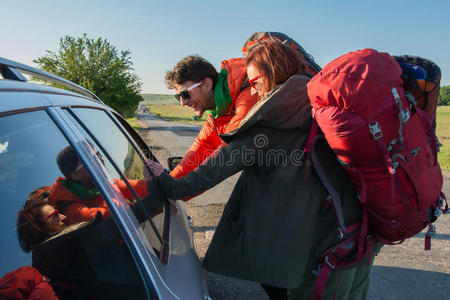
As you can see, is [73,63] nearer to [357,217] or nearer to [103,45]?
[103,45]

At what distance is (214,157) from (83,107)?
65 centimetres

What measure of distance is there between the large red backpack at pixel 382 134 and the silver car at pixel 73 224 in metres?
0.84

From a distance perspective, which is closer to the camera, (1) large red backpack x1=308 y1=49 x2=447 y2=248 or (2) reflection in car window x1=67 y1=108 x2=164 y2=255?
(1) large red backpack x1=308 y1=49 x2=447 y2=248

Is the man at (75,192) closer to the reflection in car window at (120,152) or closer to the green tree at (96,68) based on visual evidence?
the reflection in car window at (120,152)

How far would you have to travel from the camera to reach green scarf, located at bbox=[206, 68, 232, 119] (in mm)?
2076

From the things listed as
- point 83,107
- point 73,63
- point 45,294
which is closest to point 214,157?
point 83,107

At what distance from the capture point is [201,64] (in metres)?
2.19

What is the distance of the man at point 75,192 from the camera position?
99 centimetres

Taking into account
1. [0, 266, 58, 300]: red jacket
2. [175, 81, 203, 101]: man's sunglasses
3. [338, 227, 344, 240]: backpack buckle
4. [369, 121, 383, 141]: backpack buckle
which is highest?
[175, 81, 203, 101]: man's sunglasses

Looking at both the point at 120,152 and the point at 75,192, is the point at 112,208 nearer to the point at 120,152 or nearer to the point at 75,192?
the point at 75,192

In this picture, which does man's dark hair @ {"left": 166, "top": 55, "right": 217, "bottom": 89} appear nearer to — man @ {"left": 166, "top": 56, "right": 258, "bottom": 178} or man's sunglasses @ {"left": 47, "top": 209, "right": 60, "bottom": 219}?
man @ {"left": 166, "top": 56, "right": 258, "bottom": 178}

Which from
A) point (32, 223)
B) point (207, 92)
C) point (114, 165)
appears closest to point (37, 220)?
point (32, 223)

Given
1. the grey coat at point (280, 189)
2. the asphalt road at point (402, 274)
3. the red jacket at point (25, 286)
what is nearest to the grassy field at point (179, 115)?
the asphalt road at point (402, 274)

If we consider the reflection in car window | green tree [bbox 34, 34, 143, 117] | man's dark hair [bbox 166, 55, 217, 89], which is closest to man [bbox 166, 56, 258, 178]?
man's dark hair [bbox 166, 55, 217, 89]
